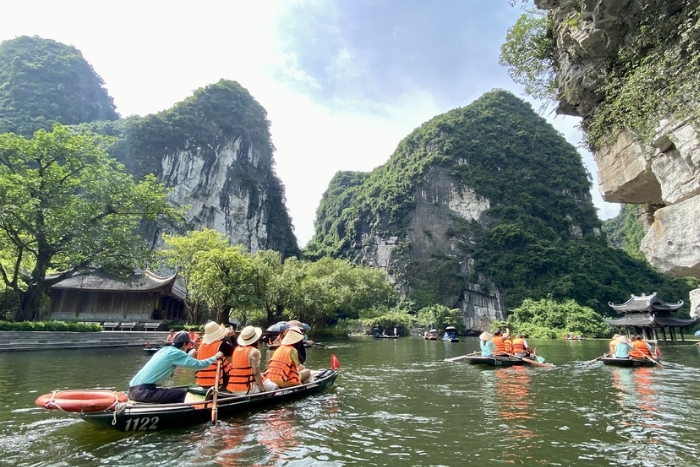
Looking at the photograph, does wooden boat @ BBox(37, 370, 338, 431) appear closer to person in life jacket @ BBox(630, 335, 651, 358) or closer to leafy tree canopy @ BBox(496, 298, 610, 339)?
person in life jacket @ BBox(630, 335, 651, 358)

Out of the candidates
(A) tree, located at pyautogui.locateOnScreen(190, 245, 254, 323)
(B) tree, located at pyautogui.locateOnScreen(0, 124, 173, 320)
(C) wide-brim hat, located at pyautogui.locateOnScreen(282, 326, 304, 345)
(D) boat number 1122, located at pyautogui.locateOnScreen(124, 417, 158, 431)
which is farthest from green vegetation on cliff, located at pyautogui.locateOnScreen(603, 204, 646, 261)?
(D) boat number 1122, located at pyautogui.locateOnScreen(124, 417, 158, 431)

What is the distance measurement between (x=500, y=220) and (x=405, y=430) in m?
70.0

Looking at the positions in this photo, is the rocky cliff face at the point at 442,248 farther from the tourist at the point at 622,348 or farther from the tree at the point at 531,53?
the tree at the point at 531,53

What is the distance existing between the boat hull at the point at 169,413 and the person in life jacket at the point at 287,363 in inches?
27.7

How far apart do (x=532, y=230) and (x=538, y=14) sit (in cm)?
6389

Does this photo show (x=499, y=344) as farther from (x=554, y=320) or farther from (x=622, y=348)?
(x=554, y=320)

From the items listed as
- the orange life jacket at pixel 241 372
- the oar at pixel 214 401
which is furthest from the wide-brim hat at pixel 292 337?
the oar at pixel 214 401

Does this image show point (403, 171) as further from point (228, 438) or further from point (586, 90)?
point (228, 438)

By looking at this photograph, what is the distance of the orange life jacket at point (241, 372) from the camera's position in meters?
7.26

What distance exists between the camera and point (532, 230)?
68.8 m

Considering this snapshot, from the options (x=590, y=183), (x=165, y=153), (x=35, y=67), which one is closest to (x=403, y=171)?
(x=590, y=183)

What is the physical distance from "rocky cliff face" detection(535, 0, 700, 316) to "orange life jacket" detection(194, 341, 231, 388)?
25.3 feet

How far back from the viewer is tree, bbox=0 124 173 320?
17078 millimetres

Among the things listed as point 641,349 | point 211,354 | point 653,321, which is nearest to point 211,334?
point 211,354
